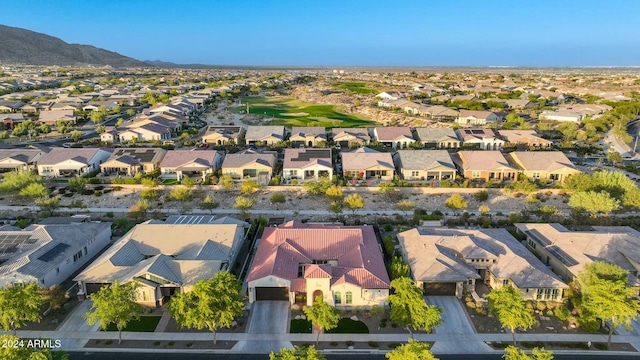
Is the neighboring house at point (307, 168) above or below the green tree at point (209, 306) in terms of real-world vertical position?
above

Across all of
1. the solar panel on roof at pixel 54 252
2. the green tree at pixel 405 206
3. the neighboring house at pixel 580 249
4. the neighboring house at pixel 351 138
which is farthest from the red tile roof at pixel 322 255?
the neighboring house at pixel 351 138

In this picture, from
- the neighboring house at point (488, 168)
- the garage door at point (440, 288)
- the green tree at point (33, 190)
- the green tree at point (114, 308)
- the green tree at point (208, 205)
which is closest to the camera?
the green tree at point (114, 308)

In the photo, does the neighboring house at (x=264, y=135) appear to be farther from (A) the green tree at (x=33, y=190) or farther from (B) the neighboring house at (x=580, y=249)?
(B) the neighboring house at (x=580, y=249)

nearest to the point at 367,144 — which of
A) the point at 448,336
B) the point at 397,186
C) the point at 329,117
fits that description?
the point at 397,186

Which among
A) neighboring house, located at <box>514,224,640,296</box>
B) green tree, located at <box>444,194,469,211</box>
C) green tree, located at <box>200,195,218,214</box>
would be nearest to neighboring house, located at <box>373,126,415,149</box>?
green tree, located at <box>444,194,469,211</box>

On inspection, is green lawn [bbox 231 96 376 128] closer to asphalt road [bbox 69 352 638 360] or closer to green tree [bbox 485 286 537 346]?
green tree [bbox 485 286 537 346]

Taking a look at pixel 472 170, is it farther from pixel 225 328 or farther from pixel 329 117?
pixel 329 117

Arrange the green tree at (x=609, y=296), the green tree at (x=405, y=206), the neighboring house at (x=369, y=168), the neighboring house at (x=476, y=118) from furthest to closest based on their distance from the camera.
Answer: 1. the neighboring house at (x=476, y=118)
2. the neighboring house at (x=369, y=168)
3. the green tree at (x=405, y=206)
4. the green tree at (x=609, y=296)
